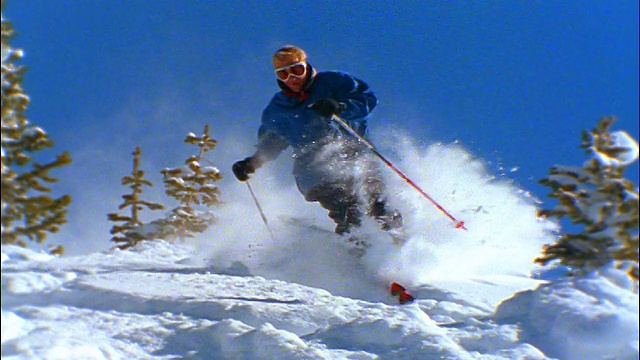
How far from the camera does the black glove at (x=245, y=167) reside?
4.56m

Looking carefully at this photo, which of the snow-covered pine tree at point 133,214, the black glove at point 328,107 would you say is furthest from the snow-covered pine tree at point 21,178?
the black glove at point 328,107

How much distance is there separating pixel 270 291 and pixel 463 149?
10.2 ft

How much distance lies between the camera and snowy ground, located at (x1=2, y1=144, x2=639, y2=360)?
1301mm

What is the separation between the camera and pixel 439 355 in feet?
5.94

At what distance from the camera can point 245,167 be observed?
4578 mm

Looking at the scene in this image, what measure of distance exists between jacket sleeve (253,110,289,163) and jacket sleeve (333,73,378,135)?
0.64 metres

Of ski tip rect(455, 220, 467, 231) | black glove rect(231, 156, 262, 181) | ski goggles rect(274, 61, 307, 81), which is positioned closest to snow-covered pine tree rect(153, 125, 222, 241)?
black glove rect(231, 156, 262, 181)

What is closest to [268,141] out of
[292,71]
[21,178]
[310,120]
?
[310,120]

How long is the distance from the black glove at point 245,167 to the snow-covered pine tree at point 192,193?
0.17 meters

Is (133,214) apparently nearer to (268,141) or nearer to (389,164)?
(268,141)

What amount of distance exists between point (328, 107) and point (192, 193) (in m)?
1.32

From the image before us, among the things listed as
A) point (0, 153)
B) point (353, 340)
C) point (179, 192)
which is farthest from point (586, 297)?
point (179, 192)

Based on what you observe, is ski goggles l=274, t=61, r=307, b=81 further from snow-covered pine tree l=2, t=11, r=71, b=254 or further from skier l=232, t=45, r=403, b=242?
snow-covered pine tree l=2, t=11, r=71, b=254

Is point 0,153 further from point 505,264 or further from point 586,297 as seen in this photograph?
point 505,264
